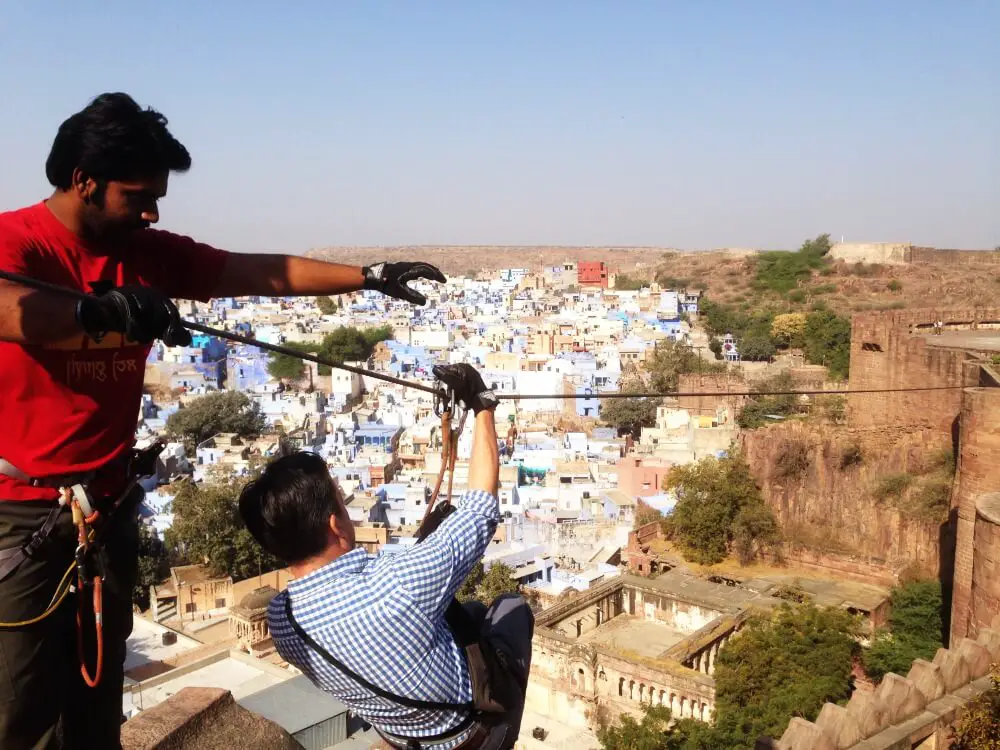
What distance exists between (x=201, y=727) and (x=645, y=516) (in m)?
11.1

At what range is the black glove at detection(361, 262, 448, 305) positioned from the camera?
190 centimetres

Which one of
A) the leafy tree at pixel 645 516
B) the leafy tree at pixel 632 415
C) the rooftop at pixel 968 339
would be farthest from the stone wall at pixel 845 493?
the leafy tree at pixel 632 415

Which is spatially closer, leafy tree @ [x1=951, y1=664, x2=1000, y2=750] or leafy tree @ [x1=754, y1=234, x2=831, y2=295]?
leafy tree @ [x1=951, y1=664, x2=1000, y2=750]

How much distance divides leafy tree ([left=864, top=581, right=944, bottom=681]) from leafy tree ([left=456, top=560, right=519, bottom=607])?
12.7ft

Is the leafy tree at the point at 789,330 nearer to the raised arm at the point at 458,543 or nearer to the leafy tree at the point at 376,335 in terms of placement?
the leafy tree at the point at 376,335

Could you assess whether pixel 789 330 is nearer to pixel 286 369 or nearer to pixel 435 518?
pixel 286 369

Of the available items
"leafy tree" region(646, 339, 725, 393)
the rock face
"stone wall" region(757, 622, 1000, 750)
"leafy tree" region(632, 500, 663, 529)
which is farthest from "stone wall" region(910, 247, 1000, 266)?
the rock face

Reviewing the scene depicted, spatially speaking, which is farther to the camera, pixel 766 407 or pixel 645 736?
pixel 766 407

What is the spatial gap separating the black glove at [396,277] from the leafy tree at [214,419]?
21282 millimetres

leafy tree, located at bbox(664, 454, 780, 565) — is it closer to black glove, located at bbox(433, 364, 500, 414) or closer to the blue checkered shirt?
black glove, located at bbox(433, 364, 500, 414)

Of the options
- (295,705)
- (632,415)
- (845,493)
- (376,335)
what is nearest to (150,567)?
(295,705)

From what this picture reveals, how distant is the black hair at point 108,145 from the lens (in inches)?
56.2

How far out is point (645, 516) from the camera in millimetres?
13070

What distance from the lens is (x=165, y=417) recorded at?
23.5 m
